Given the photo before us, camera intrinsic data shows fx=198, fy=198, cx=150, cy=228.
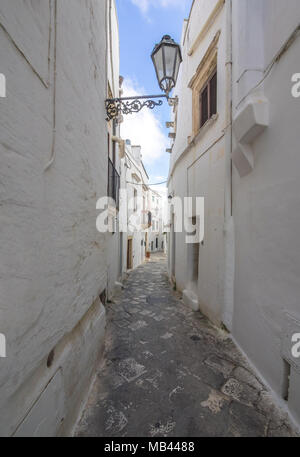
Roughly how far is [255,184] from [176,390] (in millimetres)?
3003

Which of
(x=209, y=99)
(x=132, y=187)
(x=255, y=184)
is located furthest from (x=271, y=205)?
(x=132, y=187)

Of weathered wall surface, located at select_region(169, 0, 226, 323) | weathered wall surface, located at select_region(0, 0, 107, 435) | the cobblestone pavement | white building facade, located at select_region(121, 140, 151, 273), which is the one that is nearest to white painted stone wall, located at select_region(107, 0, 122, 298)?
weathered wall surface, located at select_region(169, 0, 226, 323)

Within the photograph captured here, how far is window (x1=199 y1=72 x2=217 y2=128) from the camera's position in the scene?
4691mm

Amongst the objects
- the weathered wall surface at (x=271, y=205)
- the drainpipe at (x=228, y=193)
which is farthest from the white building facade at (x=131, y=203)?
the weathered wall surface at (x=271, y=205)

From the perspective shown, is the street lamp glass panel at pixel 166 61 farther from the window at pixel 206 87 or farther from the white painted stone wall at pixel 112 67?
the white painted stone wall at pixel 112 67

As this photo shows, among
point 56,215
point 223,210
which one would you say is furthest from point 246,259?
point 56,215

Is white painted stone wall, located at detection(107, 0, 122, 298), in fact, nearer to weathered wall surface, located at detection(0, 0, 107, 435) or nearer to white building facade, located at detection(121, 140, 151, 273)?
weathered wall surface, located at detection(0, 0, 107, 435)

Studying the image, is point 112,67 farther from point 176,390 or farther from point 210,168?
point 176,390

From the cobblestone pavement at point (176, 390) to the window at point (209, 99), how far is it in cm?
503

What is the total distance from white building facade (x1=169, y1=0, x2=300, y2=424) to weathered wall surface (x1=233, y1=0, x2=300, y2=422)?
0.04 feet

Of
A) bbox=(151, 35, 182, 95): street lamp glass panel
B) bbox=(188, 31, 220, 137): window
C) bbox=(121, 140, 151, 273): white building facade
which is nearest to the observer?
bbox=(151, 35, 182, 95): street lamp glass panel

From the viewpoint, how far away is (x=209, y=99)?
488cm

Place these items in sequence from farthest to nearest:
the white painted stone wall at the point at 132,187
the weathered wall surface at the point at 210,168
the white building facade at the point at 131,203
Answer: the white painted stone wall at the point at 132,187, the white building facade at the point at 131,203, the weathered wall surface at the point at 210,168

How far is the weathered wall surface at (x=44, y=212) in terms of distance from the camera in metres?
1.18
